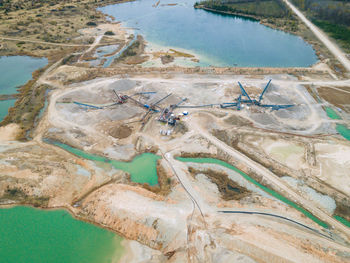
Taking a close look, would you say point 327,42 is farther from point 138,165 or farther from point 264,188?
point 138,165

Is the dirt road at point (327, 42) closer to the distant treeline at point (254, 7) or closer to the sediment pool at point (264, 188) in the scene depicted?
the distant treeline at point (254, 7)

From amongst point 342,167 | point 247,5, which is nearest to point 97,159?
point 342,167

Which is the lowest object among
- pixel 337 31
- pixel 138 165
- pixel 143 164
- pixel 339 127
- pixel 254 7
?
pixel 138 165

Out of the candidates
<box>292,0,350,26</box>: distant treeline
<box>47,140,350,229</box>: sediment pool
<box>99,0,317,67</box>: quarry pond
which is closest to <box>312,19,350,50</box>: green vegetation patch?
<box>292,0,350,26</box>: distant treeline

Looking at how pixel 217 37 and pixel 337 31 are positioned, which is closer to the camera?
pixel 337 31

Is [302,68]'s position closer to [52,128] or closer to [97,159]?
[97,159]

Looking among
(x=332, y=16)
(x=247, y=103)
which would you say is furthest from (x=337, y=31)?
(x=247, y=103)

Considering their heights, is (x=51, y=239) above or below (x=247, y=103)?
below

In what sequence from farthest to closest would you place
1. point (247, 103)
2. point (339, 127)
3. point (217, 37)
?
point (217, 37)
point (247, 103)
point (339, 127)
